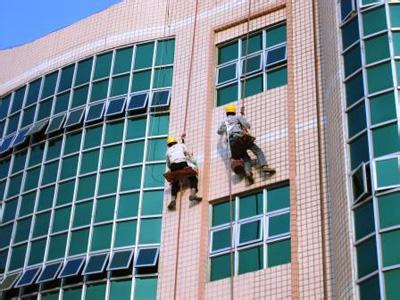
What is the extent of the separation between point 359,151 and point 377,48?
72.5 inches

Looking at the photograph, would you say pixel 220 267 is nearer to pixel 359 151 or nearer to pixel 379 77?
pixel 359 151

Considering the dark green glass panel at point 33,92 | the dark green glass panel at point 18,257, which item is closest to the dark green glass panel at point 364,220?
the dark green glass panel at point 18,257

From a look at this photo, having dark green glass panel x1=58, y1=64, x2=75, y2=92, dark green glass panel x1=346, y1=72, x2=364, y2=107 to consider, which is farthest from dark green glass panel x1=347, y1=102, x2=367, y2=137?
dark green glass panel x1=58, y1=64, x2=75, y2=92

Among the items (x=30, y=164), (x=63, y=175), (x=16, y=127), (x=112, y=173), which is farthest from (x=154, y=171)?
(x=16, y=127)

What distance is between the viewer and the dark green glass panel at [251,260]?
14.7 meters

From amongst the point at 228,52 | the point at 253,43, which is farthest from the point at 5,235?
the point at 253,43

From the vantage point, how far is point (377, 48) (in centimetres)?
1444

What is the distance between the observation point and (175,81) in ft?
59.3

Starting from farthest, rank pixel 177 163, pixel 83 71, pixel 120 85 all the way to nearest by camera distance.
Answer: pixel 83 71 → pixel 120 85 → pixel 177 163

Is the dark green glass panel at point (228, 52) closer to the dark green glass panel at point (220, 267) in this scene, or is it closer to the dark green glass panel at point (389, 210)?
the dark green glass panel at point (220, 267)

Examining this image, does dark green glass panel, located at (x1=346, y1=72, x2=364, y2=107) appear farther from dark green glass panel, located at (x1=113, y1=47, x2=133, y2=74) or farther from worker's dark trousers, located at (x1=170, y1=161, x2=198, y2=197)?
dark green glass panel, located at (x1=113, y1=47, x2=133, y2=74)

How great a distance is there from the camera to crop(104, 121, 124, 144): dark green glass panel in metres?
17.8

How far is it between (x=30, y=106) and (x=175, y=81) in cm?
370

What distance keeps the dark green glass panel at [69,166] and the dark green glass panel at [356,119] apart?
598cm
